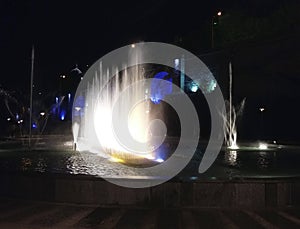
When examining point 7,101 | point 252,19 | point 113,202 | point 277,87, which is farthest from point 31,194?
point 252,19

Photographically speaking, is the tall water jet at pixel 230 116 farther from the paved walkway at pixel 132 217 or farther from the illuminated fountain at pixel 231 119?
the paved walkway at pixel 132 217

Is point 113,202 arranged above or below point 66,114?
below

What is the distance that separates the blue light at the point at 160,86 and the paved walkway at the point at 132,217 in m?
45.2

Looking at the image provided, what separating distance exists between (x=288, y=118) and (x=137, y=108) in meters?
16.5

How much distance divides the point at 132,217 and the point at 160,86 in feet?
165

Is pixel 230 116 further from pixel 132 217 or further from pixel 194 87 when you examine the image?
pixel 132 217

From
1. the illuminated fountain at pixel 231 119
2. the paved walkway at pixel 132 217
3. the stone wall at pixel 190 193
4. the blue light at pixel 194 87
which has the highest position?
the blue light at pixel 194 87

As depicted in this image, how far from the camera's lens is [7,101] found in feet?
139

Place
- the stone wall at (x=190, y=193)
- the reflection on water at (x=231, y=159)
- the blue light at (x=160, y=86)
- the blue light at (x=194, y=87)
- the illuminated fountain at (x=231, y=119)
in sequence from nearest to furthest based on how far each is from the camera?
the stone wall at (x=190, y=193)
the reflection on water at (x=231, y=159)
the illuminated fountain at (x=231, y=119)
the blue light at (x=194, y=87)
the blue light at (x=160, y=86)

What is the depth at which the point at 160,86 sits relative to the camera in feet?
187

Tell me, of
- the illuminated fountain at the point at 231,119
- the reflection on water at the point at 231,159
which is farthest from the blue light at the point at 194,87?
the reflection on water at the point at 231,159

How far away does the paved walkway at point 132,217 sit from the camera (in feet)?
21.1

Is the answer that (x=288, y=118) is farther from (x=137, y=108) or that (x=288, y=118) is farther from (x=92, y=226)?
(x=92, y=226)

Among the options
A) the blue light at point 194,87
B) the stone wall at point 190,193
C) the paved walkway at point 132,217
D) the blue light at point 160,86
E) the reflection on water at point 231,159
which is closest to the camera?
the paved walkway at point 132,217
